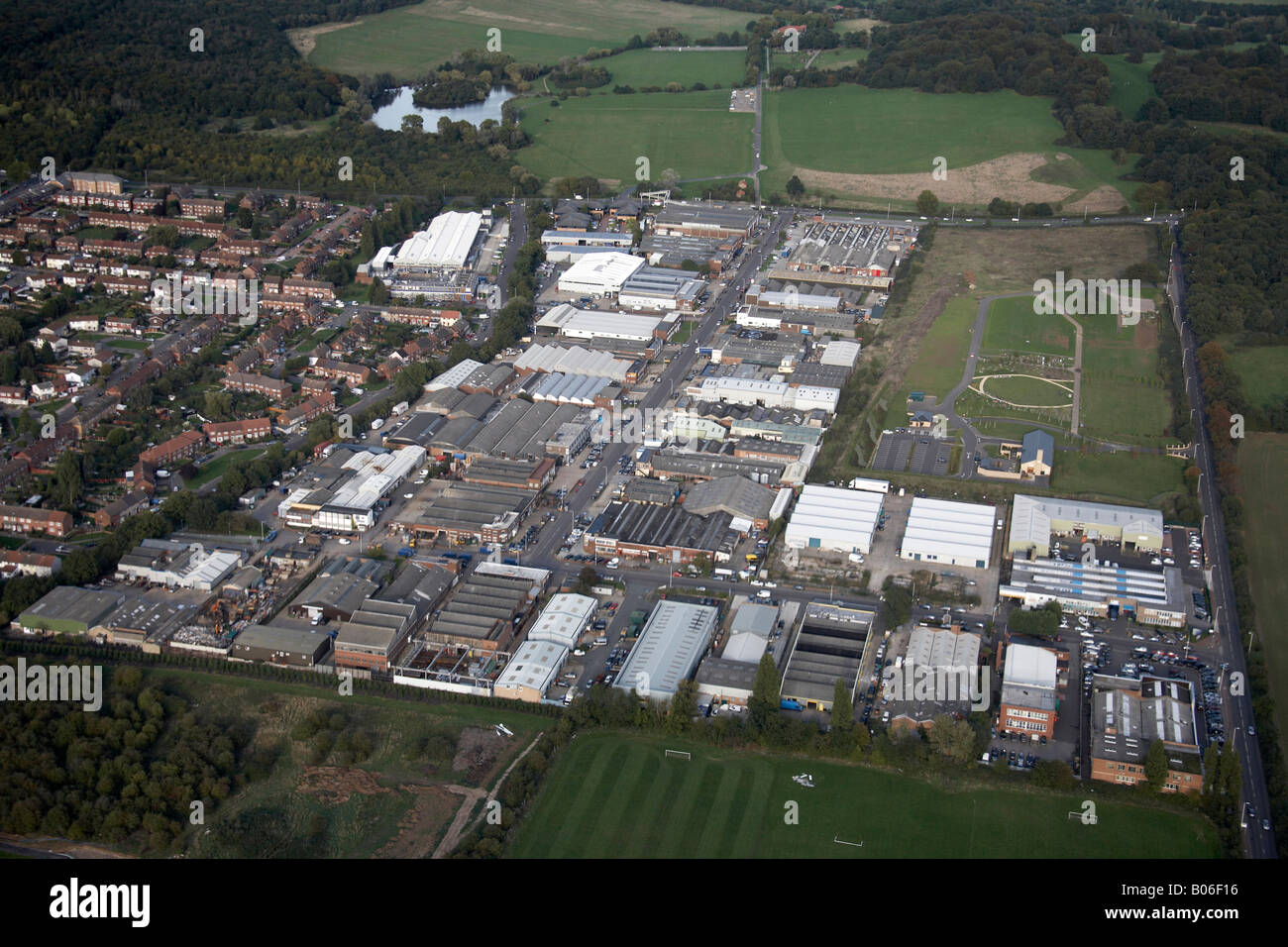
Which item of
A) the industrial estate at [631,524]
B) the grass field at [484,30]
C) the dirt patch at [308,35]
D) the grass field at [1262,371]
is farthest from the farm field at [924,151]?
the dirt patch at [308,35]

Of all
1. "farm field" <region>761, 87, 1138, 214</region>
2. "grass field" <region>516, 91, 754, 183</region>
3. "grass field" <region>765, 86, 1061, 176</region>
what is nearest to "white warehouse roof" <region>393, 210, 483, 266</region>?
"grass field" <region>516, 91, 754, 183</region>

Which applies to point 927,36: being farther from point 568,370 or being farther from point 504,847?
point 504,847

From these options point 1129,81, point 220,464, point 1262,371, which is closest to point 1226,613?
point 1262,371

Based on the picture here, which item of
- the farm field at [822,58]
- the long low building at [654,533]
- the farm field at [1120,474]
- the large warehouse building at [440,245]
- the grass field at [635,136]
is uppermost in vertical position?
the farm field at [822,58]

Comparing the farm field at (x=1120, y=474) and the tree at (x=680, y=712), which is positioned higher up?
the farm field at (x=1120, y=474)

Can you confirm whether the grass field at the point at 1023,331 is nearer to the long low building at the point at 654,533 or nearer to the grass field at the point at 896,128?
the long low building at the point at 654,533
